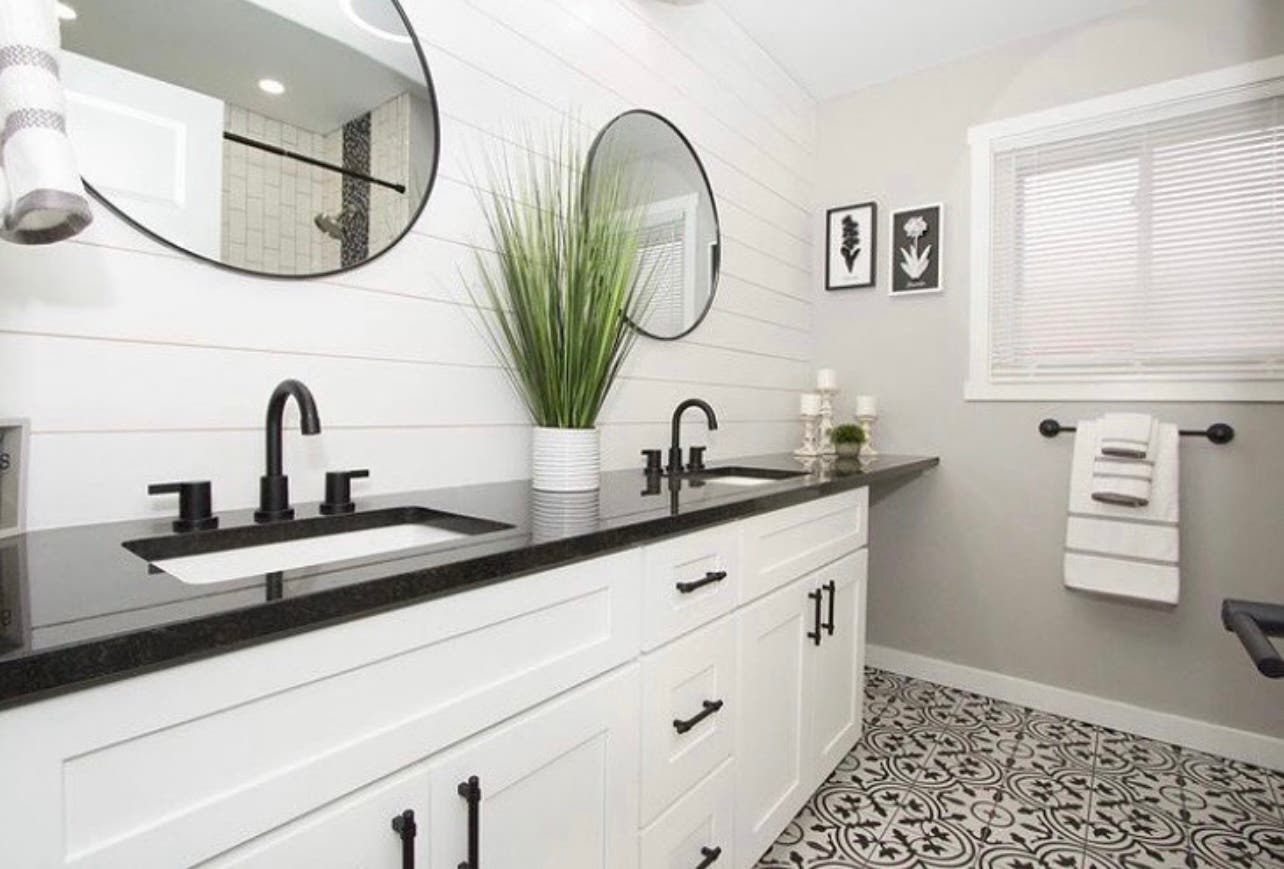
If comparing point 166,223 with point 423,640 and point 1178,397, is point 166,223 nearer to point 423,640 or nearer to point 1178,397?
point 423,640

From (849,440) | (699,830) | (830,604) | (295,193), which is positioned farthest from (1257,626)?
(295,193)

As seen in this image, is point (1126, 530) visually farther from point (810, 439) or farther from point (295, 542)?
point (295, 542)

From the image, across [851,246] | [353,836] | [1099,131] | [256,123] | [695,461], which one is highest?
[1099,131]

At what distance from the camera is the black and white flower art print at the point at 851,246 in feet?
9.25

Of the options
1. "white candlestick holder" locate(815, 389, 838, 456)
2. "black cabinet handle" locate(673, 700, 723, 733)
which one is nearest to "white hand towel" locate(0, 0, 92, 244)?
"black cabinet handle" locate(673, 700, 723, 733)

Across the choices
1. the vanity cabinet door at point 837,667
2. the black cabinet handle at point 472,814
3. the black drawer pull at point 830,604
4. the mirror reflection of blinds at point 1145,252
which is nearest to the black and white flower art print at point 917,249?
the mirror reflection of blinds at point 1145,252

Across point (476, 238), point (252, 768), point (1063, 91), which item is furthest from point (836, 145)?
point (252, 768)

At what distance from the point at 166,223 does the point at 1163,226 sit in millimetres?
2780

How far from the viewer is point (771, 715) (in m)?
1.58

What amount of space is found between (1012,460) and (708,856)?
6.15 ft

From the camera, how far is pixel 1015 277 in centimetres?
252

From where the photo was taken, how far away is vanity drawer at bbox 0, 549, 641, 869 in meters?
0.54

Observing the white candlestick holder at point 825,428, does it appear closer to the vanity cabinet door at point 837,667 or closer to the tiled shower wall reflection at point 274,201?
the vanity cabinet door at point 837,667

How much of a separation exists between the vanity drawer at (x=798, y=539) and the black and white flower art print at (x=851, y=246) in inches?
46.0
